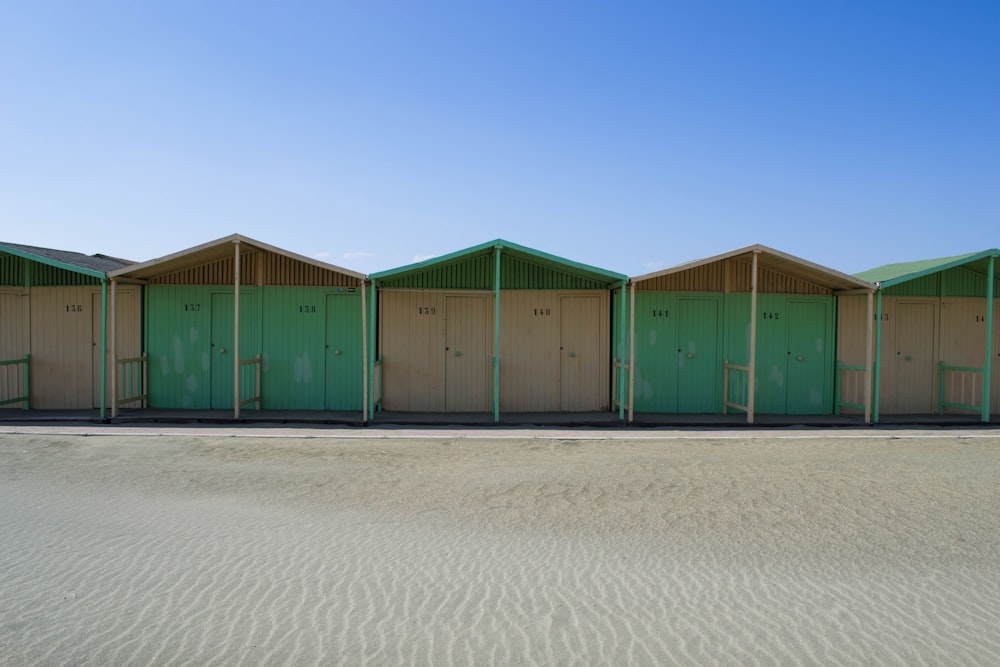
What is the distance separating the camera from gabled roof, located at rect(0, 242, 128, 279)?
1154 cm

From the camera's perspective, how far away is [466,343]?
1278 cm

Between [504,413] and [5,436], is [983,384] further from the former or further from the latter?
[5,436]

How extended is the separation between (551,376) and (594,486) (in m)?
5.83

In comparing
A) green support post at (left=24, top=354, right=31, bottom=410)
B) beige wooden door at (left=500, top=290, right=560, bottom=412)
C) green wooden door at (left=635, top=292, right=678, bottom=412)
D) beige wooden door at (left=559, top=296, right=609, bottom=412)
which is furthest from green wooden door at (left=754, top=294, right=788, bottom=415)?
green support post at (left=24, top=354, right=31, bottom=410)

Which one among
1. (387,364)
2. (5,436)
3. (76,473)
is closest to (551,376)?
(387,364)

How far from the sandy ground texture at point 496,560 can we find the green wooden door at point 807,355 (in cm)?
443

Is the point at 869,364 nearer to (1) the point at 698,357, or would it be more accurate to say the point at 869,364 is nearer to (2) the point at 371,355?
(1) the point at 698,357

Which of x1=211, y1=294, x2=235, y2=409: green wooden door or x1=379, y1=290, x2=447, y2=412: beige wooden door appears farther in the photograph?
x1=379, y1=290, x2=447, y2=412: beige wooden door

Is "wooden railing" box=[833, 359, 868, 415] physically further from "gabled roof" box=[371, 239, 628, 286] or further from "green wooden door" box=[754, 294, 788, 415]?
"gabled roof" box=[371, 239, 628, 286]

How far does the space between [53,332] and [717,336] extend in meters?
12.8

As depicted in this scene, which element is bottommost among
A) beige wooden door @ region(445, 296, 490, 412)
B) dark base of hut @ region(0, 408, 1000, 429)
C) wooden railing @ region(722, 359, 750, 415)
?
dark base of hut @ region(0, 408, 1000, 429)

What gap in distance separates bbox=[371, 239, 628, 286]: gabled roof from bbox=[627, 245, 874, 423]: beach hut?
4.30 feet

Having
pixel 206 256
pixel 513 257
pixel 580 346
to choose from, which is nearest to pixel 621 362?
pixel 580 346

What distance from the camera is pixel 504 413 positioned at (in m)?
12.8
